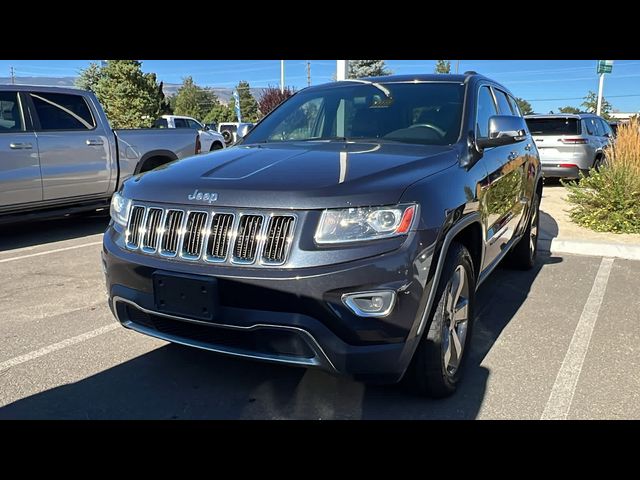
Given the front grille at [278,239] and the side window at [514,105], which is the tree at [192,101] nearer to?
the side window at [514,105]

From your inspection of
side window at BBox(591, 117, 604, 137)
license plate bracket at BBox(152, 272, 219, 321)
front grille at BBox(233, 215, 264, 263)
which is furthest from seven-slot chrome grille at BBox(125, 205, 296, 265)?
side window at BBox(591, 117, 604, 137)

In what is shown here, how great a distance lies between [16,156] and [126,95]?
30.5 metres

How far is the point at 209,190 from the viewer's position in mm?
2562

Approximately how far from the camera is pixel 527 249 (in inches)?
214

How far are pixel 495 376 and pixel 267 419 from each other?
1.39m

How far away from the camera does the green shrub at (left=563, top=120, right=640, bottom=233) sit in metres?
7.16

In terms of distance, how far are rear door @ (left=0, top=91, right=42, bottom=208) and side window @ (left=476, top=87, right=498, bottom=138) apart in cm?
548

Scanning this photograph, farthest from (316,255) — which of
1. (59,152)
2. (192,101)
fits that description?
(192,101)

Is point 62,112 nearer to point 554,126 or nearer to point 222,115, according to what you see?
point 554,126

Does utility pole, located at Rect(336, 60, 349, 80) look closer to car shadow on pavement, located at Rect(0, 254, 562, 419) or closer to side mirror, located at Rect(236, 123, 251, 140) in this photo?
side mirror, located at Rect(236, 123, 251, 140)

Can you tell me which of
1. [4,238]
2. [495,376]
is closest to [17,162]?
[4,238]
